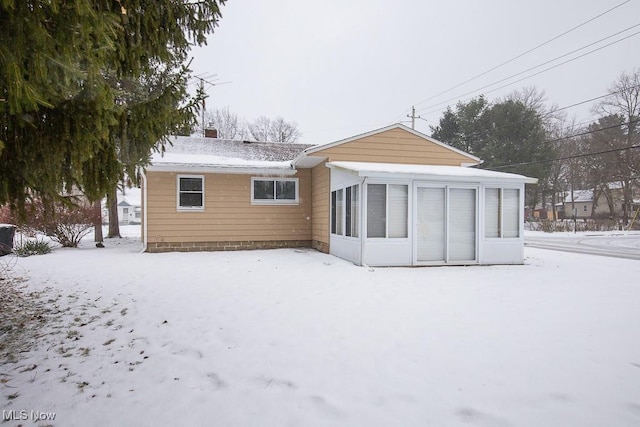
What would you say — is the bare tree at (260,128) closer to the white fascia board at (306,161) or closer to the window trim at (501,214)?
the white fascia board at (306,161)

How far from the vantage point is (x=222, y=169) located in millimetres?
10898

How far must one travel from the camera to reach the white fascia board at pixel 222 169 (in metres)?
10.5

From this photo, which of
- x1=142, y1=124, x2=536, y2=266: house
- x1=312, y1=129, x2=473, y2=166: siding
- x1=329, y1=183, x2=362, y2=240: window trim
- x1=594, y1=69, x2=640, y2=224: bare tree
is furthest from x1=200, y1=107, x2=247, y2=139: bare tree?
x1=594, y1=69, x2=640, y2=224: bare tree

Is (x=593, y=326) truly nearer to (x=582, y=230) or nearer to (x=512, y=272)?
(x=512, y=272)

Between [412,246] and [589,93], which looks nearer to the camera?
[412,246]

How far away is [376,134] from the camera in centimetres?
1027

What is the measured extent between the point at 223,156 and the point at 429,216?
763cm

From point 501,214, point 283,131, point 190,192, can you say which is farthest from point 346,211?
point 283,131

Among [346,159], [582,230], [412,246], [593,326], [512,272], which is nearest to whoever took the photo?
[593,326]

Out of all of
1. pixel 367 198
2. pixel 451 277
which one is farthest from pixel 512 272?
pixel 367 198

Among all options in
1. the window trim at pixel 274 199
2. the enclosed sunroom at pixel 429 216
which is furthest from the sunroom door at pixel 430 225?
the window trim at pixel 274 199

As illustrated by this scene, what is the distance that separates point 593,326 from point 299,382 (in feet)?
12.1

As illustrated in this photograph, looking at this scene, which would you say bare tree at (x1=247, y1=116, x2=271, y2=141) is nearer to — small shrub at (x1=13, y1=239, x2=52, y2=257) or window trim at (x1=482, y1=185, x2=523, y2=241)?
small shrub at (x1=13, y1=239, x2=52, y2=257)

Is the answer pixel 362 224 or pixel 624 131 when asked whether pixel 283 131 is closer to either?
pixel 624 131
